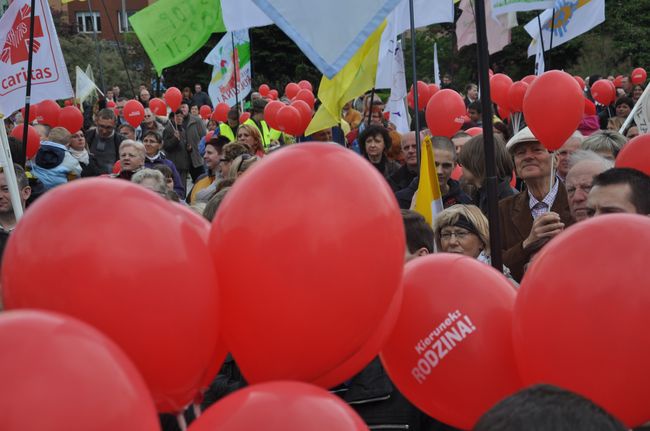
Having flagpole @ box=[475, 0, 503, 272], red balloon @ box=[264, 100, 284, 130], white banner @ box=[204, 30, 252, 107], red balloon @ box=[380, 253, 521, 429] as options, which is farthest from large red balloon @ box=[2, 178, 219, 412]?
white banner @ box=[204, 30, 252, 107]

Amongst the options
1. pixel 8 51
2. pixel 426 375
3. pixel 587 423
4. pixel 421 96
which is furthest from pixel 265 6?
pixel 421 96

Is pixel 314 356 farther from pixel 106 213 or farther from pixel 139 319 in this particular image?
pixel 106 213

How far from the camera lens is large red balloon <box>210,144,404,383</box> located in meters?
1.81

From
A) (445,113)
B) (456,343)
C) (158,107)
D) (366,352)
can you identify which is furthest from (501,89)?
(366,352)

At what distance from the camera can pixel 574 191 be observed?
4.27m

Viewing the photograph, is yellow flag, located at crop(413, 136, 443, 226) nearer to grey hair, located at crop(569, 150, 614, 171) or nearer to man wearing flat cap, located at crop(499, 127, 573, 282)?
man wearing flat cap, located at crop(499, 127, 573, 282)

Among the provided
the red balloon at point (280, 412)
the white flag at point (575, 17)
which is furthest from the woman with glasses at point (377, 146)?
the red balloon at point (280, 412)

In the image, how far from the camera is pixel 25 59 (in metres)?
6.54

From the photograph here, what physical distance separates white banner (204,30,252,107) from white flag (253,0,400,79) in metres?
11.6

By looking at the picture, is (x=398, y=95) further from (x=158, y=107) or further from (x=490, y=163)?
(x=158, y=107)

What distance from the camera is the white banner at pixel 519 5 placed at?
755 cm

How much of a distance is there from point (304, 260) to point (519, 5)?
6499 mm

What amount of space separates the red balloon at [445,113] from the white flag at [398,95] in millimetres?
941

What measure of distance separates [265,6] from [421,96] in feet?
35.6
